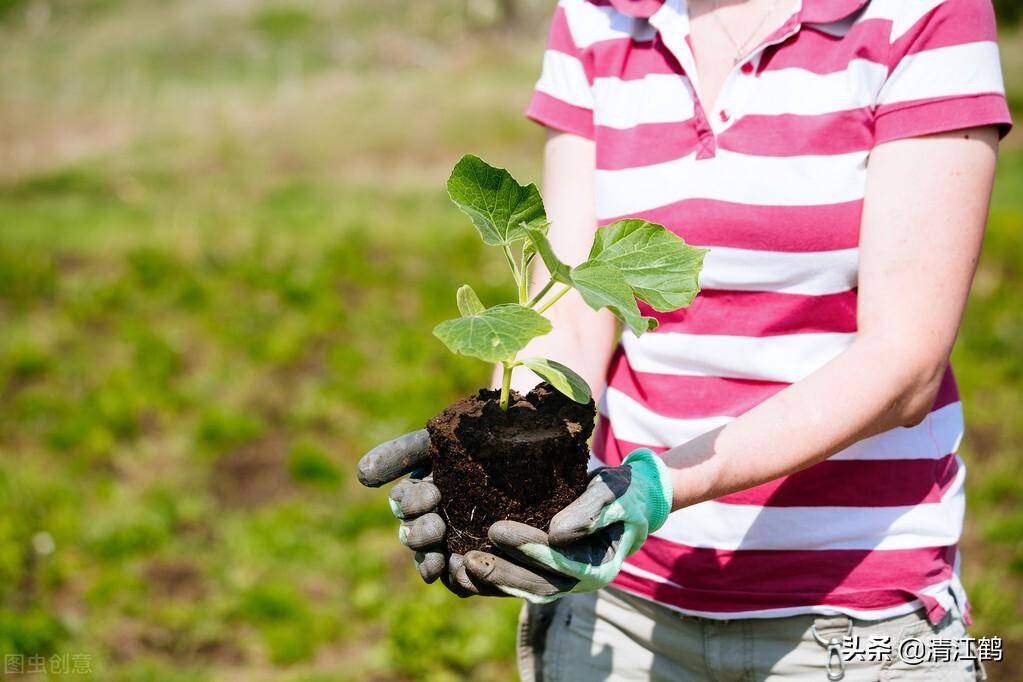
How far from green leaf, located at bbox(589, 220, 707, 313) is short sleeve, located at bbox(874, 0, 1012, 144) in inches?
13.3

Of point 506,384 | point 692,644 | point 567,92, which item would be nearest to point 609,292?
point 506,384

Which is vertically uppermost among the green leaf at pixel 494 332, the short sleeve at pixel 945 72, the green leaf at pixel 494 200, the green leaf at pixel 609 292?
the short sleeve at pixel 945 72

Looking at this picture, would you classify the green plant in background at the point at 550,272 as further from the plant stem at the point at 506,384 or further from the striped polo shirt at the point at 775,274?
the striped polo shirt at the point at 775,274

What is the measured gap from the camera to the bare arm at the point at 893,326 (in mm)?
1281

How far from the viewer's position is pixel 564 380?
50.7 inches

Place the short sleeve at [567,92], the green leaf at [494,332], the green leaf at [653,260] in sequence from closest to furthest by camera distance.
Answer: the green leaf at [494,332]
the green leaf at [653,260]
the short sleeve at [567,92]

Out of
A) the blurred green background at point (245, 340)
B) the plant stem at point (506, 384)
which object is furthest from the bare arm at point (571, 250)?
the blurred green background at point (245, 340)

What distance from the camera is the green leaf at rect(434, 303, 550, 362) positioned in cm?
117

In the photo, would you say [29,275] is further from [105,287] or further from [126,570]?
[126,570]

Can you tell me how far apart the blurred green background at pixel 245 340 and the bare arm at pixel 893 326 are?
2.09 metres

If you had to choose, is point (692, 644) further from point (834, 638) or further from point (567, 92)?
point (567, 92)

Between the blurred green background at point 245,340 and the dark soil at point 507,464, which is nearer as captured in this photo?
the dark soil at point 507,464

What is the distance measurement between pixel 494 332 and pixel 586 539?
1.06ft

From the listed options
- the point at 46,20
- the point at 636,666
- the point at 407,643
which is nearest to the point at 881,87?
the point at 636,666
